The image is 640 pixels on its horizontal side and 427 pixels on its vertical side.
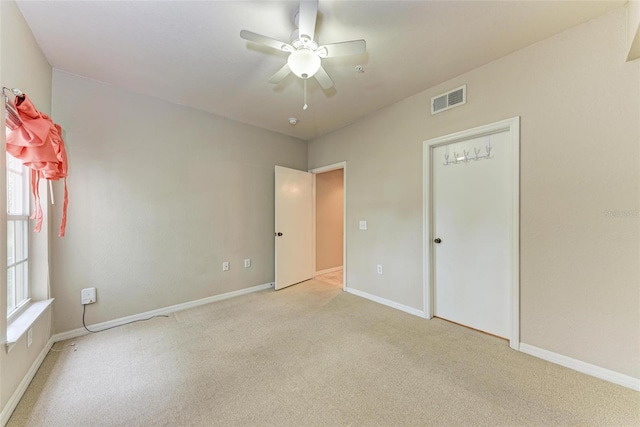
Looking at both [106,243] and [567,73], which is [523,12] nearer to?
[567,73]

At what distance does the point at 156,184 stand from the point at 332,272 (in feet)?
10.8

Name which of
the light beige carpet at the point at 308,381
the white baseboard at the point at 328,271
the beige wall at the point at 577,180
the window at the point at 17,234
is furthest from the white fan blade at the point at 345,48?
the white baseboard at the point at 328,271

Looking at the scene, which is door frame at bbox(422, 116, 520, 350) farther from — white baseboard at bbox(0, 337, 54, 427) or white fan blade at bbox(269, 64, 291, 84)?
white baseboard at bbox(0, 337, 54, 427)

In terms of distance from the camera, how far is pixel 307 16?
1484 millimetres

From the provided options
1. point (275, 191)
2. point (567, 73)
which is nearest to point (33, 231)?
point (275, 191)

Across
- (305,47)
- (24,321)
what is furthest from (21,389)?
(305,47)

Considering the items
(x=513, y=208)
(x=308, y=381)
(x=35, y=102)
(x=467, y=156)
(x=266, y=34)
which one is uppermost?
(x=266, y=34)

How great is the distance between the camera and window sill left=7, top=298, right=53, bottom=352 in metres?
1.51

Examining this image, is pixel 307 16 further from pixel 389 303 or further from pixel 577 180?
pixel 389 303

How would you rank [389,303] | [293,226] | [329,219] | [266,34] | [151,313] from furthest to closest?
[329,219] → [293,226] → [389,303] → [151,313] → [266,34]

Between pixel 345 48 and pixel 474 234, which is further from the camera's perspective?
pixel 474 234

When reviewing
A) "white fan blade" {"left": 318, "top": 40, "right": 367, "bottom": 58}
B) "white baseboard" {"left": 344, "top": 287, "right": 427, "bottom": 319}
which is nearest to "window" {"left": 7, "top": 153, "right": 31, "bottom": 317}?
"white fan blade" {"left": 318, "top": 40, "right": 367, "bottom": 58}

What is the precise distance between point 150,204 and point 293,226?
1983 millimetres

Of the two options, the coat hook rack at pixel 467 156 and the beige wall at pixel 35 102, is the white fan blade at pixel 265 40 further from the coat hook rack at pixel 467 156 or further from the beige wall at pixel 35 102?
the coat hook rack at pixel 467 156
